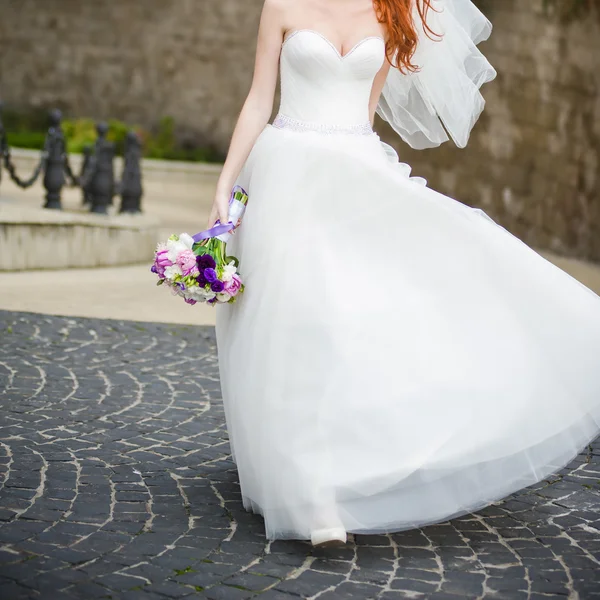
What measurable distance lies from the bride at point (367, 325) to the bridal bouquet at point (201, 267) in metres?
0.11

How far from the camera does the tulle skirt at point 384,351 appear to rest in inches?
147

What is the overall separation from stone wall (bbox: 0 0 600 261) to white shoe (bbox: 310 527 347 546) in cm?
935

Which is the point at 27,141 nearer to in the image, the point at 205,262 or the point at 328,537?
the point at 205,262

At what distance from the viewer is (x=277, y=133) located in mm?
4066

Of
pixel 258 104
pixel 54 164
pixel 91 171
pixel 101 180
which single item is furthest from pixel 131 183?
pixel 258 104

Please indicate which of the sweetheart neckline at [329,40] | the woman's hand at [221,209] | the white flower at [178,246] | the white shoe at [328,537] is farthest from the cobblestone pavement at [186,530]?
the sweetheart neckline at [329,40]

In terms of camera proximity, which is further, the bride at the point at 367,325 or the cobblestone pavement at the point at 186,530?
the bride at the point at 367,325

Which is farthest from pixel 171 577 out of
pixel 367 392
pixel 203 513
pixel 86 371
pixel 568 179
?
pixel 568 179

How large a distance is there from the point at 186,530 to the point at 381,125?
12061 mm

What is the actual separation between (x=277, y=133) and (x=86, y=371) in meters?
2.62

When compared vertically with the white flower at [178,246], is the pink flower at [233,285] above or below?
below

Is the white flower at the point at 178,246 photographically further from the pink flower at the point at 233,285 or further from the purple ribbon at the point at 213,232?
the pink flower at the point at 233,285

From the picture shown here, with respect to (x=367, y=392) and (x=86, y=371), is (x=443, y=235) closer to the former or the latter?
(x=367, y=392)

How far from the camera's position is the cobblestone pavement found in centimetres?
348
